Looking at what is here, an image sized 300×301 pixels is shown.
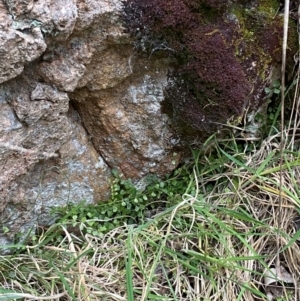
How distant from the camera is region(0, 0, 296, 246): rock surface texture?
3.90 feet

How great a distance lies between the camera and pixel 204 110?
1.43m

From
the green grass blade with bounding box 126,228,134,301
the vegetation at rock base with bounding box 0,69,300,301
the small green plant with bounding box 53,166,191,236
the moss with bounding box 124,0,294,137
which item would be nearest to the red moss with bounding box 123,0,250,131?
the moss with bounding box 124,0,294,137

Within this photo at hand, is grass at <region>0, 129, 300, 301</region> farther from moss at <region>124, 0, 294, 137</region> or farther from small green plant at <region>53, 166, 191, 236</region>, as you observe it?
moss at <region>124, 0, 294, 137</region>

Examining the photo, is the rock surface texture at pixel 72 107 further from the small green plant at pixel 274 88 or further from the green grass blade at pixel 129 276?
the green grass blade at pixel 129 276

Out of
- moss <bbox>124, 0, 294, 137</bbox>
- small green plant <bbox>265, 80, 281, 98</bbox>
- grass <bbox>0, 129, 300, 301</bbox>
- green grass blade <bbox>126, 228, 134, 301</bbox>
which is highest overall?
moss <bbox>124, 0, 294, 137</bbox>

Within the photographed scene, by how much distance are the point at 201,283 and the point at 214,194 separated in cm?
31

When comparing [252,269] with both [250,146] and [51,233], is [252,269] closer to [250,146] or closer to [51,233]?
[250,146]

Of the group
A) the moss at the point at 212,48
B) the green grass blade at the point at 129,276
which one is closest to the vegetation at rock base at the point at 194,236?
the green grass blade at the point at 129,276

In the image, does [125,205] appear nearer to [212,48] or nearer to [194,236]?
[194,236]

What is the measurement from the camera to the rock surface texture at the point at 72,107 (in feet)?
3.90

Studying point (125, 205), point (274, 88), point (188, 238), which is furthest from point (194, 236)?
point (274, 88)

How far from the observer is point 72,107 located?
1475 mm

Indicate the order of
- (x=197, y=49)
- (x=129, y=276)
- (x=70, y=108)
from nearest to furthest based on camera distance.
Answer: (x=129, y=276), (x=197, y=49), (x=70, y=108)

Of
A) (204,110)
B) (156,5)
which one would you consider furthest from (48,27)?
(204,110)
